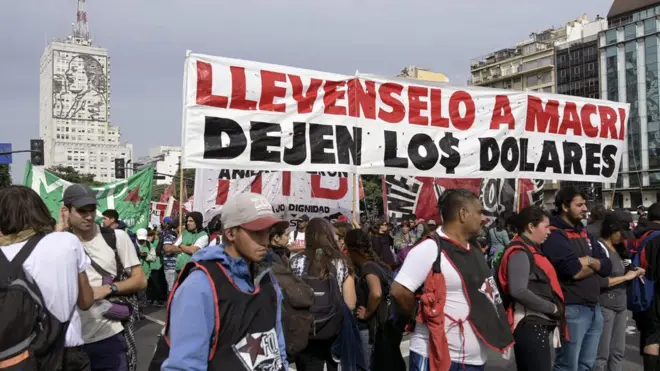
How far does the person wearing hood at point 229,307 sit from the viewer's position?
7.48 ft

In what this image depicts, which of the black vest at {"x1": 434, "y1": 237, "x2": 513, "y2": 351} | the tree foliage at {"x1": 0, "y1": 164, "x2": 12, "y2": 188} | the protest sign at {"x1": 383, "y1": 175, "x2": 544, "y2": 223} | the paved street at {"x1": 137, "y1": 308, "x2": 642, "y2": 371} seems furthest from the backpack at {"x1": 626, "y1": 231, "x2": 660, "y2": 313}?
the tree foliage at {"x1": 0, "y1": 164, "x2": 12, "y2": 188}

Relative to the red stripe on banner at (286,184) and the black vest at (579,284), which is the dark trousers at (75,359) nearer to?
the black vest at (579,284)

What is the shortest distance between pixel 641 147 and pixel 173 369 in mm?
77304

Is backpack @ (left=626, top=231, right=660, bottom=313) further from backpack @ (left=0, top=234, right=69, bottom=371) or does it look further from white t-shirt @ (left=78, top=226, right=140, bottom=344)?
backpack @ (left=0, top=234, right=69, bottom=371)

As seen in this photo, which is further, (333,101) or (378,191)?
(378,191)

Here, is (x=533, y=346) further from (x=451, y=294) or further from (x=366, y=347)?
(x=366, y=347)

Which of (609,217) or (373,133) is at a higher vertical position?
(373,133)

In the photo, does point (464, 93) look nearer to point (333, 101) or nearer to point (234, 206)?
point (333, 101)

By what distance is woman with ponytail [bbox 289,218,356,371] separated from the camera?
4805mm

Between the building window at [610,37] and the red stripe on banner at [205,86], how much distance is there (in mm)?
76799

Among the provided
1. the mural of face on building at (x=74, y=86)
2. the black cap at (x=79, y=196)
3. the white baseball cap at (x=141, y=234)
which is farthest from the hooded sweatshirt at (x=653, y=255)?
the mural of face on building at (x=74, y=86)

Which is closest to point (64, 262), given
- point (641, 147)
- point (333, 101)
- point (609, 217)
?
point (333, 101)

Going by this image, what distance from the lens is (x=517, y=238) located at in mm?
4715

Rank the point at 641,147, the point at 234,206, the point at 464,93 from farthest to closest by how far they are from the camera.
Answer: the point at 641,147, the point at 464,93, the point at 234,206
